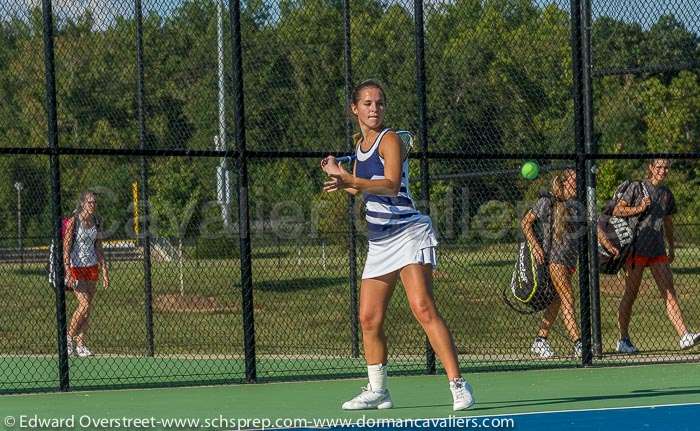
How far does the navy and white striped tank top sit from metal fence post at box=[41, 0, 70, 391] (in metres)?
2.51

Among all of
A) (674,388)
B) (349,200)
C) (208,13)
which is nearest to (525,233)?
(349,200)

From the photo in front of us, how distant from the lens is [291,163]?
1505 centimetres

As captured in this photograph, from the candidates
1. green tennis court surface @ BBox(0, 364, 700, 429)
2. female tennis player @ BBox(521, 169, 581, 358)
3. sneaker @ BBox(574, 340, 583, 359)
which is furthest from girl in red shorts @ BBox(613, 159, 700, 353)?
green tennis court surface @ BBox(0, 364, 700, 429)

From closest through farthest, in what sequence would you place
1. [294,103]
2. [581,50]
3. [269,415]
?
[269,415] < [581,50] < [294,103]

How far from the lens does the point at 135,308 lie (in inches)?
579

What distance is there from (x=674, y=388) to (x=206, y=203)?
728cm

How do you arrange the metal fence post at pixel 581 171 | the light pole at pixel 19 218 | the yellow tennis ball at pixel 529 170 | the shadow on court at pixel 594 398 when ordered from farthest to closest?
the light pole at pixel 19 218 → the metal fence post at pixel 581 171 → the yellow tennis ball at pixel 529 170 → the shadow on court at pixel 594 398

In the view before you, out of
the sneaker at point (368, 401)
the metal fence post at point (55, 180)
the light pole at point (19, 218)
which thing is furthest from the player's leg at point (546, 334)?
the light pole at point (19, 218)

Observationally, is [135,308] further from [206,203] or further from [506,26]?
[506,26]

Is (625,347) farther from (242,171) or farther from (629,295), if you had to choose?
(242,171)

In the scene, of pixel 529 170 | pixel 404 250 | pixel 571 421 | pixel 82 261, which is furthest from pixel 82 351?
pixel 571 421

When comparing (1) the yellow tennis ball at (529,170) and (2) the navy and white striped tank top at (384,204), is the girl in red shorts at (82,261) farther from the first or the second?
(2) the navy and white striped tank top at (384,204)

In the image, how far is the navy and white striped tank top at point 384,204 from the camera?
7469 mm

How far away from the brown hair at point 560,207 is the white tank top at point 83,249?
163 inches
